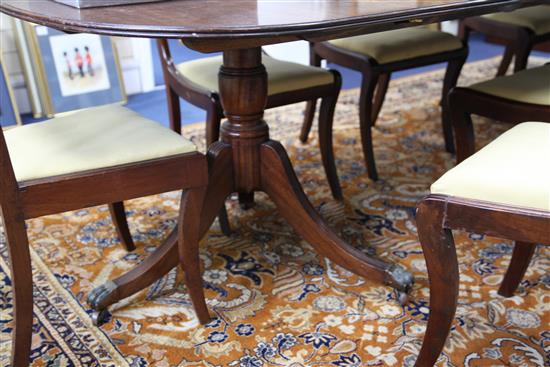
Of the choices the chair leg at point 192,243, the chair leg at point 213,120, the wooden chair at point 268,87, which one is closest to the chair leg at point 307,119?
the wooden chair at point 268,87

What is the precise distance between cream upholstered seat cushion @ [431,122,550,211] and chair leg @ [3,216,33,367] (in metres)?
0.87

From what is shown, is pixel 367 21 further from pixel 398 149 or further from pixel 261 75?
pixel 398 149

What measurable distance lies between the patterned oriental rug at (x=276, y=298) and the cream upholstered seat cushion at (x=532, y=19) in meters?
0.94

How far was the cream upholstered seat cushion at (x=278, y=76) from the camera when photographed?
208 centimetres

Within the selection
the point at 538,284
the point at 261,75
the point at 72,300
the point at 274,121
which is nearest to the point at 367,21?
the point at 261,75

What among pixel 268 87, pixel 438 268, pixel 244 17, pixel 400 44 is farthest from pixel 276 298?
pixel 400 44

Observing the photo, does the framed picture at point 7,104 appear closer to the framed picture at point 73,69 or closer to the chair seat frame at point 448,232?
the framed picture at point 73,69

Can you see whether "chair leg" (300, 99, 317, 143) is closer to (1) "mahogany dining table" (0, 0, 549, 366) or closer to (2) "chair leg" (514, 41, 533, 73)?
(2) "chair leg" (514, 41, 533, 73)

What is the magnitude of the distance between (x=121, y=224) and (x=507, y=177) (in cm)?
121

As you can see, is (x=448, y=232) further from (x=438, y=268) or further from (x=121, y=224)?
(x=121, y=224)

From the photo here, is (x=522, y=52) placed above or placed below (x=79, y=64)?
above

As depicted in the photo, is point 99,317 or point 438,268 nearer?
point 438,268

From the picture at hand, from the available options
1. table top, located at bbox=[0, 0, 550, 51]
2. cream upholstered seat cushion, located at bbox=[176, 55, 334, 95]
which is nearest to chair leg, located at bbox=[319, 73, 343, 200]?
cream upholstered seat cushion, located at bbox=[176, 55, 334, 95]

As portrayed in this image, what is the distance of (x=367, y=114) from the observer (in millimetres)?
2436
